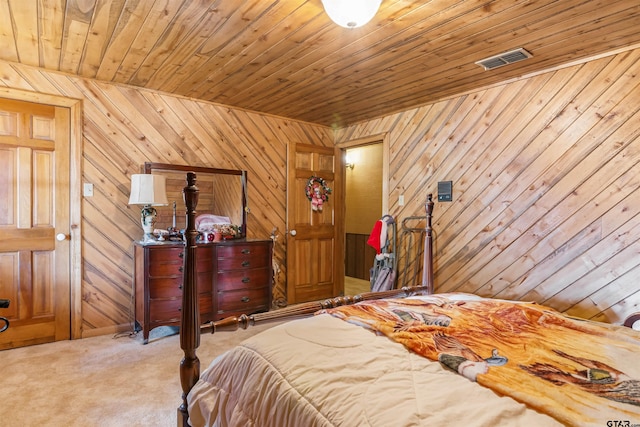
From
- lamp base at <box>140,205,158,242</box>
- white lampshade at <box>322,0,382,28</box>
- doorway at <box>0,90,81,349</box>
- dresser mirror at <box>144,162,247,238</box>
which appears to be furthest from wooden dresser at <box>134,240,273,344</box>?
white lampshade at <box>322,0,382,28</box>

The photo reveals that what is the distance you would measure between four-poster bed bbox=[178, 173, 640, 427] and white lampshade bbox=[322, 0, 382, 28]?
3.87ft

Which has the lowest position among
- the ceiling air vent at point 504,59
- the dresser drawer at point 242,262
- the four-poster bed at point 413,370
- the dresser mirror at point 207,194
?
the dresser drawer at point 242,262

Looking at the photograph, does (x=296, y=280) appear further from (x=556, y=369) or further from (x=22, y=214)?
(x=556, y=369)

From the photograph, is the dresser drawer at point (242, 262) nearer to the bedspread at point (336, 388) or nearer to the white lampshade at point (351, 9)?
the bedspread at point (336, 388)

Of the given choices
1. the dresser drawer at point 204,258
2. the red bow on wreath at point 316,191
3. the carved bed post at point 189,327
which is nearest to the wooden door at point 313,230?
the red bow on wreath at point 316,191

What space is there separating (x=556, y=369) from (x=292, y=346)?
845 millimetres

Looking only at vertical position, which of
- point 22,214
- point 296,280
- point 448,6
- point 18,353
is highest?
point 448,6

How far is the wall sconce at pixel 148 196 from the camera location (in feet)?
10.4

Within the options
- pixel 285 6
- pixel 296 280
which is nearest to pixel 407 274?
pixel 296 280

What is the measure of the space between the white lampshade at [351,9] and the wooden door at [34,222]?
2.68 m

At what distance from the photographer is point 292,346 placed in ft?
3.93

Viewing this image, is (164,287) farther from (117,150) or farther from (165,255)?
(117,150)

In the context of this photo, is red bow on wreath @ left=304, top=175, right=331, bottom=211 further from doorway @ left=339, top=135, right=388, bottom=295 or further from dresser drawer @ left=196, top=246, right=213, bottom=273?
dresser drawer @ left=196, top=246, right=213, bottom=273

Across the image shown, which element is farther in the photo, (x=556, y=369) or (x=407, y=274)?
(x=407, y=274)
